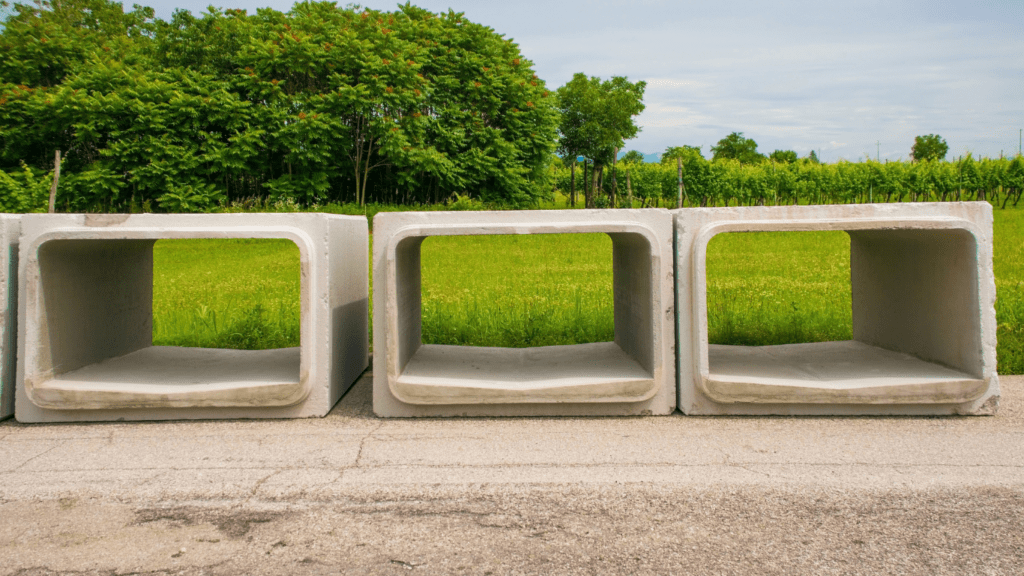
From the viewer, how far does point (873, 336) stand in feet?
22.7

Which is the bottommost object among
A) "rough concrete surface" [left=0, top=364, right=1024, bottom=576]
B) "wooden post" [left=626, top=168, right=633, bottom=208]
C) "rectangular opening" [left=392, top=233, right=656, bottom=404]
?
"rough concrete surface" [left=0, top=364, right=1024, bottom=576]

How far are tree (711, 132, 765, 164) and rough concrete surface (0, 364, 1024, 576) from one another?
98890 mm

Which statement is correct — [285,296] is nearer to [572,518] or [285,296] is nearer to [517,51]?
[572,518]

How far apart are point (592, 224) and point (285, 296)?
7.81 m

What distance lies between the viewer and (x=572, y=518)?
3422 millimetres

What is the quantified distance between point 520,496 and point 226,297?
935 cm

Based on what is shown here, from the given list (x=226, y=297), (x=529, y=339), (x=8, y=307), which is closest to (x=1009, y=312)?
(x=529, y=339)

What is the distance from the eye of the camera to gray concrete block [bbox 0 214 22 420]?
17.1ft

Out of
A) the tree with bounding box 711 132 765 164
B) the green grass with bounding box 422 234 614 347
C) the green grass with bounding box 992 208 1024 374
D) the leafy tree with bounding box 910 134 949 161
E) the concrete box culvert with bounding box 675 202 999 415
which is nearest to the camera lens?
the concrete box culvert with bounding box 675 202 999 415

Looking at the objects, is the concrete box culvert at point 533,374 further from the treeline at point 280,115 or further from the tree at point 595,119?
the tree at point 595,119

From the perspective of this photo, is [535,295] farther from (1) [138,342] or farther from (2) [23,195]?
Result: (2) [23,195]

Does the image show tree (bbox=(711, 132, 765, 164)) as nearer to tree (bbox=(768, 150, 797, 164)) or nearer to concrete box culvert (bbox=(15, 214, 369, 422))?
tree (bbox=(768, 150, 797, 164))

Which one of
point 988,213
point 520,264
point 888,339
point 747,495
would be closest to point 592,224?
point 747,495

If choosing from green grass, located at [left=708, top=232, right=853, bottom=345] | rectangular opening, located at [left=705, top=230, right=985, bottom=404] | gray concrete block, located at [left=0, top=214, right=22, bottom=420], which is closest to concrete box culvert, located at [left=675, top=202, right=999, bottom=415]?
rectangular opening, located at [left=705, top=230, right=985, bottom=404]
